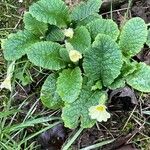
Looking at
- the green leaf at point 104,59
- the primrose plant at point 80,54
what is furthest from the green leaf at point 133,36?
the green leaf at point 104,59

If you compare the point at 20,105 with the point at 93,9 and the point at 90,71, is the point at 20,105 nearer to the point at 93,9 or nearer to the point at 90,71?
the point at 90,71

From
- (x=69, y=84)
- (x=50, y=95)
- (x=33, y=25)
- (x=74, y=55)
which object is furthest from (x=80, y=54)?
(x=33, y=25)

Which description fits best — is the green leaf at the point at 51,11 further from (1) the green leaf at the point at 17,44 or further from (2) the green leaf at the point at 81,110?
(2) the green leaf at the point at 81,110

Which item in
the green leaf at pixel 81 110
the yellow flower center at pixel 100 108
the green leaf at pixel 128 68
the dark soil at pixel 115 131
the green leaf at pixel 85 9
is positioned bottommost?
the dark soil at pixel 115 131

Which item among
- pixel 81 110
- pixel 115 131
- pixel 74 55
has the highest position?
pixel 74 55

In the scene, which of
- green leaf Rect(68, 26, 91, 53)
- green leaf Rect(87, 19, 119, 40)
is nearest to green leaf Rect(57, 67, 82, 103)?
green leaf Rect(68, 26, 91, 53)

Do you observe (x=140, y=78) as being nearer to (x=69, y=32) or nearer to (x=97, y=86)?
(x=97, y=86)

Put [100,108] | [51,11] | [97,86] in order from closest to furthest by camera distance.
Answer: [100,108] → [97,86] → [51,11]
